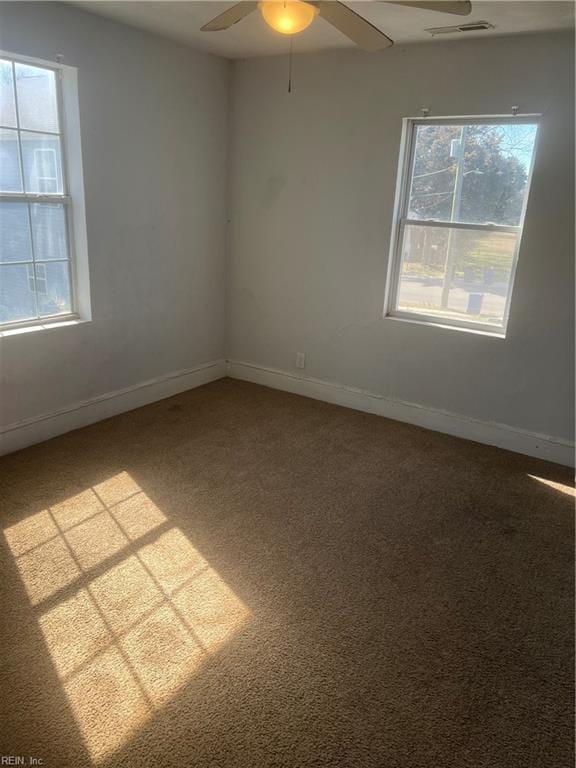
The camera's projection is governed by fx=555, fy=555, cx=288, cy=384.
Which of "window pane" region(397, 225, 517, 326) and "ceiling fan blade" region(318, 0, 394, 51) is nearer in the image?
"ceiling fan blade" region(318, 0, 394, 51)

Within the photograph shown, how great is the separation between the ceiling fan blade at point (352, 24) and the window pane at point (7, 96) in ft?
6.29

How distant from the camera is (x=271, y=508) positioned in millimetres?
2916

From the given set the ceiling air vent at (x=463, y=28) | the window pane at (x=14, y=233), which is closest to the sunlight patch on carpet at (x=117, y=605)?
the window pane at (x=14, y=233)

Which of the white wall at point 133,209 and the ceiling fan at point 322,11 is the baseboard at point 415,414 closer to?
the white wall at point 133,209

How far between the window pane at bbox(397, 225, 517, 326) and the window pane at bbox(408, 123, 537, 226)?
11 cm

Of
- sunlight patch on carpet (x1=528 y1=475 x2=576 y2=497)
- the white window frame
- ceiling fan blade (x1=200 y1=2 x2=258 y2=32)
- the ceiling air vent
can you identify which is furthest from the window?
the white window frame

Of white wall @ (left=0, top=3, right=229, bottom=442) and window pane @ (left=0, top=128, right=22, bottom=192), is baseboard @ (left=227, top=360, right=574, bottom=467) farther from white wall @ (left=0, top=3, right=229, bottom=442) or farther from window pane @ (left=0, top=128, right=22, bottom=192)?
window pane @ (left=0, top=128, right=22, bottom=192)

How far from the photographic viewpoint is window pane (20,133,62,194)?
316 cm

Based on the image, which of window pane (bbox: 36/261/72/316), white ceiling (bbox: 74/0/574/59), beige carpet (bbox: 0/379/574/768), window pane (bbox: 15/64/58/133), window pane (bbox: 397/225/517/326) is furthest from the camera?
window pane (bbox: 397/225/517/326)

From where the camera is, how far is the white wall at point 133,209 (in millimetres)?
3264

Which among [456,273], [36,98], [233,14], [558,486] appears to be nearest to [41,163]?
[36,98]

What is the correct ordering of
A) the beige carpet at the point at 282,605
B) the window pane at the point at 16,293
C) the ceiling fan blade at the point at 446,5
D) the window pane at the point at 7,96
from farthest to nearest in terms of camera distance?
1. the window pane at the point at 16,293
2. the window pane at the point at 7,96
3. the ceiling fan blade at the point at 446,5
4. the beige carpet at the point at 282,605

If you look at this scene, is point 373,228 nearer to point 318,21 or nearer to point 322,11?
point 318,21

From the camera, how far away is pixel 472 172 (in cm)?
353
